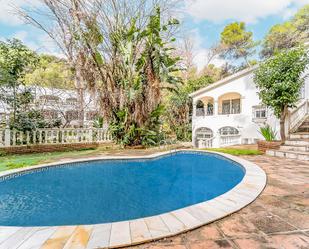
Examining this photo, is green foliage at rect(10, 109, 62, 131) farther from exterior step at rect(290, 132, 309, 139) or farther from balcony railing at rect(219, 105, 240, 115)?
balcony railing at rect(219, 105, 240, 115)

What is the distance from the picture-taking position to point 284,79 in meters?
8.56

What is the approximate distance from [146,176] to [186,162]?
2657mm

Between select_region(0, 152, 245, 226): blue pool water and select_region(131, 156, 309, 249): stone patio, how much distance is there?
128 centimetres

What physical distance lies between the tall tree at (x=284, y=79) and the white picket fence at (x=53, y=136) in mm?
8786

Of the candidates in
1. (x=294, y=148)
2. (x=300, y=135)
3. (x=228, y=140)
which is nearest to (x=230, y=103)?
(x=228, y=140)

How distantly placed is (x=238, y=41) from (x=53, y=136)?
1037 inches

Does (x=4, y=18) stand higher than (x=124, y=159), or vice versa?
(x=4, y=18)

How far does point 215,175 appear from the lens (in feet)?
21.4

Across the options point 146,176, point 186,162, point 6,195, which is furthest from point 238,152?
point 6,195

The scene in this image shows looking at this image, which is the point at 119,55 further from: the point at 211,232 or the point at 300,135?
the point at 211,232

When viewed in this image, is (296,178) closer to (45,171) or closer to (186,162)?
(186,162)

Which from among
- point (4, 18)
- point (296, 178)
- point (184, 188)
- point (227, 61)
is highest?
point (227, 61)

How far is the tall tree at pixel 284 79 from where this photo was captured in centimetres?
841

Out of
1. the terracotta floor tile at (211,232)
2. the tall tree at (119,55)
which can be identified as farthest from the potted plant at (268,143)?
the terracotta floor tile at (211,232)
